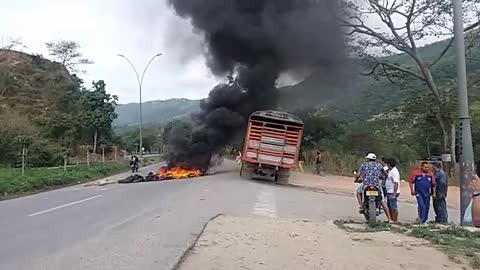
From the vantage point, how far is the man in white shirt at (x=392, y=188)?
435 inches

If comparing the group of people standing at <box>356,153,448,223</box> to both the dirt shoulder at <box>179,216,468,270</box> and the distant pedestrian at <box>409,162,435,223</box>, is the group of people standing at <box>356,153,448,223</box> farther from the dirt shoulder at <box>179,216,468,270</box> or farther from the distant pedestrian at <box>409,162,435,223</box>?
the dirt shoulder at <box>179,216,468,270</box>

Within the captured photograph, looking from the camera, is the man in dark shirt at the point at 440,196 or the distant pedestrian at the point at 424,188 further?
the man in dark shirt at the point at 440,196

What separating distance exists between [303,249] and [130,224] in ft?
12.6

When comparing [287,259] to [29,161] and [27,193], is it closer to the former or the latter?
[27,193]

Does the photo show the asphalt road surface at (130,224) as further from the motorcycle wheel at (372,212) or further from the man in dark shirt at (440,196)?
the man in dark shirt at (440,196)

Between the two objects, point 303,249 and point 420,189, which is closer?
point 303,249

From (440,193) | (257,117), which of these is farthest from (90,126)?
(440,193)

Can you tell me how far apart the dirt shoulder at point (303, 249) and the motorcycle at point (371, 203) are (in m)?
0.83

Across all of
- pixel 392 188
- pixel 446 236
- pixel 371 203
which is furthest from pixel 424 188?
pixel 446 236

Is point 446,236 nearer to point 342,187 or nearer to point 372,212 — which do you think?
point 372,212

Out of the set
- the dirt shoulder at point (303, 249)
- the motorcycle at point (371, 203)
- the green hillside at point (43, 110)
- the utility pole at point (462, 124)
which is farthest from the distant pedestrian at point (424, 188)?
the green hillside at point (43, 110)

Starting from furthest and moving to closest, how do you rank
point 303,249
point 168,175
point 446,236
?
point 168,175 < point 446,236 < point 303,249

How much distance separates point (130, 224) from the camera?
9906mm

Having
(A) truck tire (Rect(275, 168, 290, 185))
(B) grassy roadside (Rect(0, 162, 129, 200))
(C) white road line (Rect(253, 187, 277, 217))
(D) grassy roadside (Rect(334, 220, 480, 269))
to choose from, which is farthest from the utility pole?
(B) grassy roadside (Rect(0, 162, 129, 200))
